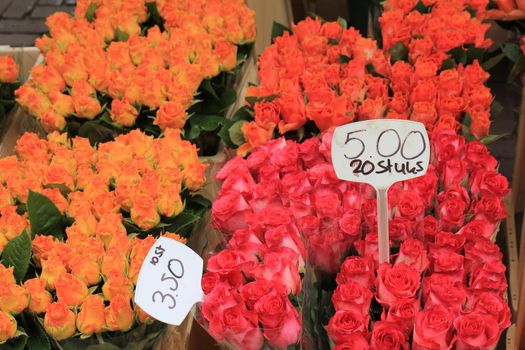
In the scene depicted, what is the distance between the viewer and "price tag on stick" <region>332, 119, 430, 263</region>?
1.04 m

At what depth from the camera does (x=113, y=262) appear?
4.01ft

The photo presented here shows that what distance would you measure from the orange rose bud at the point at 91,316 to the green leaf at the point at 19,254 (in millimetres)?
196

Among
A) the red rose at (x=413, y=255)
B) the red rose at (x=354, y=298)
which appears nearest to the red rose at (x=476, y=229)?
the red rose at (x=413, y=255)

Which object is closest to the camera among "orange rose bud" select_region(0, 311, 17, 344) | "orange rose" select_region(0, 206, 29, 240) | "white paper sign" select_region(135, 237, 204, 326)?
"white paper sign" select_region(135, 237, 204, 326)

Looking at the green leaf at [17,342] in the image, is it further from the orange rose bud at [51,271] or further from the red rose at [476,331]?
the red rose at [476,331]

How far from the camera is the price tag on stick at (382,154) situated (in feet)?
3.40

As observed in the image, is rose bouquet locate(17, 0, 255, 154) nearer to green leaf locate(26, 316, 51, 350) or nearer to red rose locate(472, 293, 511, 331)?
green leaf locate(26, 316, 51, 350)

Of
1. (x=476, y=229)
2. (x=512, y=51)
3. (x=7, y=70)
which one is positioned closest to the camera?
(x=476, y=229)

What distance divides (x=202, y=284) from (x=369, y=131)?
35 centimetres

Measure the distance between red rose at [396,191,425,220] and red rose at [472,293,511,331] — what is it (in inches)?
8.2

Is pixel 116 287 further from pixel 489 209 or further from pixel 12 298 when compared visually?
pixel 489 209

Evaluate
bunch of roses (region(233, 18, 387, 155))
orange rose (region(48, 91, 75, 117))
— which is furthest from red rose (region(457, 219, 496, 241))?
orange rose (region(48, 91, 75, 117))

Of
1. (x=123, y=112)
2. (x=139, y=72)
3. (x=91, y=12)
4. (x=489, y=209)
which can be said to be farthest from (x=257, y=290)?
(x=91, y=12)

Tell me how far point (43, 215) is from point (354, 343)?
0.72 meters
